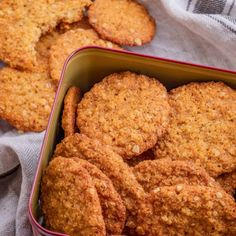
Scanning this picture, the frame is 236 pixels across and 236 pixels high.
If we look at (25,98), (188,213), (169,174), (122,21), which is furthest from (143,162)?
(122,21)

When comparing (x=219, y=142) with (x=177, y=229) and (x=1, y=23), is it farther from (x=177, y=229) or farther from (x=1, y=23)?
(x=1, y=23)

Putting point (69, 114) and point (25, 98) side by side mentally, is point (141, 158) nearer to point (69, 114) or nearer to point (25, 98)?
point (69, 114)

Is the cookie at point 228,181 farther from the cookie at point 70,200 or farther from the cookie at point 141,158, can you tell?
the cookie at point 70,200

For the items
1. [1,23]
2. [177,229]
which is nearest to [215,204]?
[177,229]

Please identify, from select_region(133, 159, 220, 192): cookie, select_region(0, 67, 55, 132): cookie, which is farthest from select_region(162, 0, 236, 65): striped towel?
select_region(133, 159, 220, 192): cookie

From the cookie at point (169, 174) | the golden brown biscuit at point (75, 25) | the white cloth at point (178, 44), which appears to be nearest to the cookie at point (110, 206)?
the cookie at point (169, 174)

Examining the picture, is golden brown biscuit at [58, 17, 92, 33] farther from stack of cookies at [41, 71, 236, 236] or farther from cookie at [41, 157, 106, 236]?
cookie at [41, 157, 106, 236]

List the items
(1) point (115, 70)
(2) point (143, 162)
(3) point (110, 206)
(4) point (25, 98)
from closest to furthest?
(3) point (110, 206), (2) point (143, 162), (1) point (115, 70), (4) point (25, 98)
